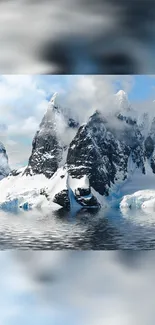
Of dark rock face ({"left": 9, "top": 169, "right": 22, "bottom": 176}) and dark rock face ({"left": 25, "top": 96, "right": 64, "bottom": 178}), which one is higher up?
dark rock face ({"left": 25, "top": 96, "right": 64, "bottom": 178})

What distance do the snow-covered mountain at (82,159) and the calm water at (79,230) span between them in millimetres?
77

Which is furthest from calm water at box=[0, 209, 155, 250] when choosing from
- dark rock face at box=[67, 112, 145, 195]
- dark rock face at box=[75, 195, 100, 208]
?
dark rock face at box=[67, 112, 145, 195]

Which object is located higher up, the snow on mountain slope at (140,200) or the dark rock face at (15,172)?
the dark rock face at (15,172)

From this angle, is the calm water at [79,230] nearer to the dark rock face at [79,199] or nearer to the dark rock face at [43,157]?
the dark rock face at [79,199]

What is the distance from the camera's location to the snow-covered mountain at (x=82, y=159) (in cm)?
240

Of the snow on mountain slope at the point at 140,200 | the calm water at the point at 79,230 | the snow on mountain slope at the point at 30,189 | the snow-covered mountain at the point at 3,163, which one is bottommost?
the calm water at the point at 79,230

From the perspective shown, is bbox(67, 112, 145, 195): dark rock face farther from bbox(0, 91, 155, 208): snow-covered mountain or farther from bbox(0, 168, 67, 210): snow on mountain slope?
bbox(0, 168, 67, 210): snow on mountain slope

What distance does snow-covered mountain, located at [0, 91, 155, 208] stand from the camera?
7.88 feet

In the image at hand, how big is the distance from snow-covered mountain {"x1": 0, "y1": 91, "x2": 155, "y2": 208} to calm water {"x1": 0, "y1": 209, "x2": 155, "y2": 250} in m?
0.08

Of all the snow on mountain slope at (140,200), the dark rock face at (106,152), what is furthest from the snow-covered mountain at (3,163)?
the snow on mountain slope at (140,200)

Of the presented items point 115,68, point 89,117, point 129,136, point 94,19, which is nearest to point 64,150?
point 89,117

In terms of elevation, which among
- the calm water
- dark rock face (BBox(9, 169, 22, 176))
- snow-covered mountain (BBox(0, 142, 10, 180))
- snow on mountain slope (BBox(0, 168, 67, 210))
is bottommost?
the calm water

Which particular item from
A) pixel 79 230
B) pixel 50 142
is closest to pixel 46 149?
pixel 50 142

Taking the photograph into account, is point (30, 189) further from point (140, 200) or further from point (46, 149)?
point (140, 200)
